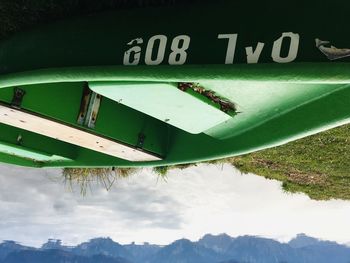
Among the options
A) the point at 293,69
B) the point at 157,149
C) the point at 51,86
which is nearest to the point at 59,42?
the point at 51,86

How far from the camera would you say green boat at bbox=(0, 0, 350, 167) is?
2.58 meters

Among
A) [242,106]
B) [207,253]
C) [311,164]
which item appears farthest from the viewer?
[207,253]

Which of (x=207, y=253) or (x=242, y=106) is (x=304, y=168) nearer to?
(x=242, y=106)

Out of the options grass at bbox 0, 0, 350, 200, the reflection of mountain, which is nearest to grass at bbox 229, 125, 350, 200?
grass at bbox 0, 0, 350, 200

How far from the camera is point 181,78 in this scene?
2596 mm

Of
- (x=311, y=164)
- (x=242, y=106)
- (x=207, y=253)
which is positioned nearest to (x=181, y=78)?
(x=242, y=106)

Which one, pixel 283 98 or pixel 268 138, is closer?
pixel 283 98

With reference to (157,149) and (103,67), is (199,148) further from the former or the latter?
(103,67)

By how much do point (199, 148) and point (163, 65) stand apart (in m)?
1.60

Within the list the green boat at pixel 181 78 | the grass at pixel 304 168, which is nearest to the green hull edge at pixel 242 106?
the green boat at pixel 181 78

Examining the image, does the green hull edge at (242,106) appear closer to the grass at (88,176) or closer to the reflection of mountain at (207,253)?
the grass at (88,176)

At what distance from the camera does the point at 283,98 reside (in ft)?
11.0

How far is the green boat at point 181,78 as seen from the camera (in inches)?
102

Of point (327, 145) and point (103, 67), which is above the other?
point (327, 145)
